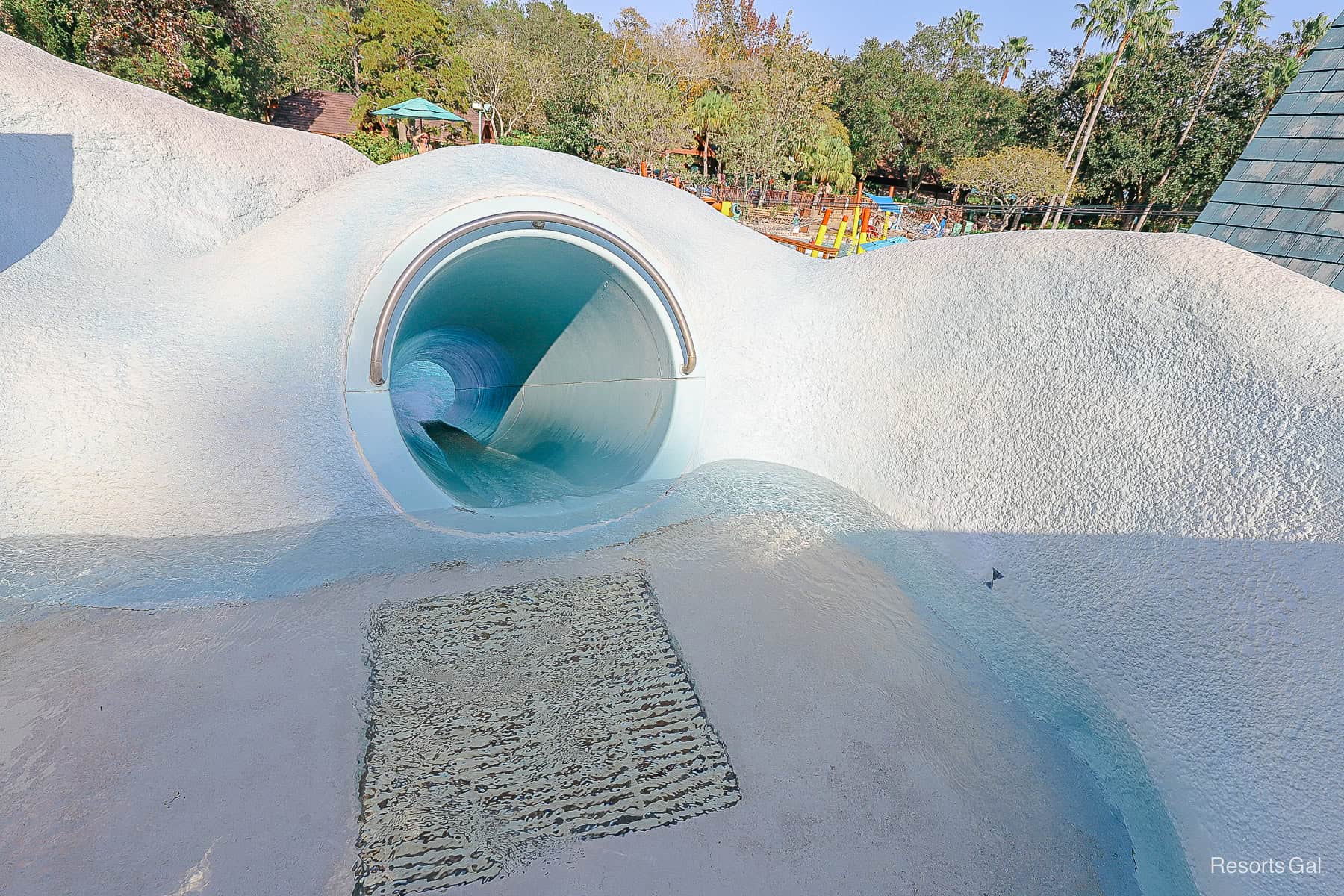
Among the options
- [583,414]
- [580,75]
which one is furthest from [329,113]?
[583,414]

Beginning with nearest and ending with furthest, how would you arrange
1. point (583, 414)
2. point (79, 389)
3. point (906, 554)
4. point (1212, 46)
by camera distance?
point (79, 389)
point (906, 554)
point (583, 414)
point (1212, 46)

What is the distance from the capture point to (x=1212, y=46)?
92.7ft

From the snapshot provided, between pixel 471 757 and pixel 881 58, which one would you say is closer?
pixel 471 757

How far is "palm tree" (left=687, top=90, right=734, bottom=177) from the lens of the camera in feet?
104

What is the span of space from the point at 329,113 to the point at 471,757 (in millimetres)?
40741

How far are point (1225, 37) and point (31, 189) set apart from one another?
127 feet

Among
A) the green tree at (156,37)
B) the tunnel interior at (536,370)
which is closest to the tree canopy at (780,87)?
the green tree at (156,37)

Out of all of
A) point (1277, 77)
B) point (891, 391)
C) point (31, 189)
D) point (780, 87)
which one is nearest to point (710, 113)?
point (780, 87)

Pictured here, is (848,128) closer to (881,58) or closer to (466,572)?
(881,58)

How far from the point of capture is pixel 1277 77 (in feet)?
83.8

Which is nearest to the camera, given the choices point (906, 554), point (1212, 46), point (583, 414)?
point (906, 554)

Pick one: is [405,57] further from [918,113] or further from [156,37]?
[918,113]

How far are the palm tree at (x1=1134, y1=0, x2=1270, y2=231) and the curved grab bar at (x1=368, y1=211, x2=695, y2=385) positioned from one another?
28.3 m

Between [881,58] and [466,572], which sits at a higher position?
[881,58]
